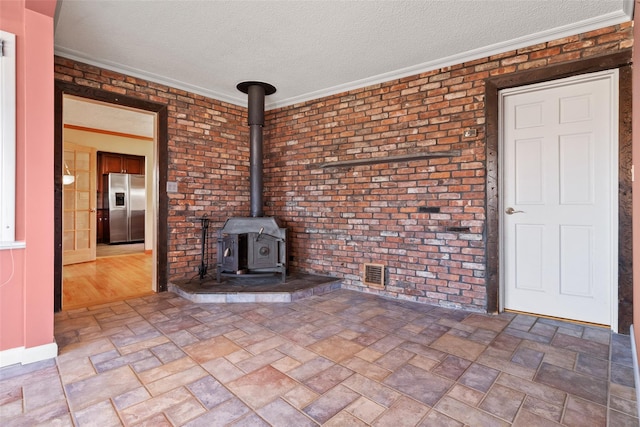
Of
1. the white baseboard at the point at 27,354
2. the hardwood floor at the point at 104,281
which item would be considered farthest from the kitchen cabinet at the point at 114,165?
the white baseboard at the point at 27,354

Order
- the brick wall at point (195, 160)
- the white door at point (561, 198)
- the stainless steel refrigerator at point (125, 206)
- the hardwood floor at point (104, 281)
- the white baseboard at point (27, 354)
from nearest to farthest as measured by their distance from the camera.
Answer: the white baseboard at point (27, 354)
the white door at point (561, 198)
the hardwood floor at point (104, 281)
the brick wall at point (195, 160)
the stainless steel refrigerator at point (125, 206)

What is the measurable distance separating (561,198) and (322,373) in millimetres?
2541

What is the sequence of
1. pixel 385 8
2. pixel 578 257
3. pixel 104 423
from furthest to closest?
pixel 578 257 → pixel 385 8 → pixel 104 423

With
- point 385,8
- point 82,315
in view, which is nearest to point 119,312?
point 82,315

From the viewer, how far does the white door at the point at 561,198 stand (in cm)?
263

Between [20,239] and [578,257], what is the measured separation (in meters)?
4.27

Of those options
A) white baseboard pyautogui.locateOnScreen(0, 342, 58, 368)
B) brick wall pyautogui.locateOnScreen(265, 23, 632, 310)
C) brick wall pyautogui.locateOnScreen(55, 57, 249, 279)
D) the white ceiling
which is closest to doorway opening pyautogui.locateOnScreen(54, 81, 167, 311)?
brick wall pyautogui.locateOnScreen(55, 57, 249, 279)

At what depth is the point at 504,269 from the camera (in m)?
3.09

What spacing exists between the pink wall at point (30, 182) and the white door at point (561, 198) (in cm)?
372

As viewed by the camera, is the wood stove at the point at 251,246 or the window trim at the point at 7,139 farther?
the wood stove at the point at 251,246

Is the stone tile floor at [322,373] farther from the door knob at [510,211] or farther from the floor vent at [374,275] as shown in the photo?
the door knob at [510,211]

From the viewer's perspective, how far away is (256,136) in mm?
3898

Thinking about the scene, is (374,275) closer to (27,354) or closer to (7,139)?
(27,354)

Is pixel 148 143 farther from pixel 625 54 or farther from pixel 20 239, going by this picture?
pixel 625 54
